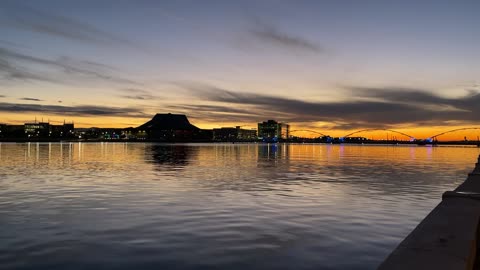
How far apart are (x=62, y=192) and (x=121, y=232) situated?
48.4 ft

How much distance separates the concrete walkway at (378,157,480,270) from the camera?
24.1 ft

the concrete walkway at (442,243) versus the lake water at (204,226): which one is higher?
the concrete walkway at (442,243)

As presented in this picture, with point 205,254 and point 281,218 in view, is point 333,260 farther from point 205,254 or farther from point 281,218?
point 281,218

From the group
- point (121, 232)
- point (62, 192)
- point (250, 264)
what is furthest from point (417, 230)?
point (62, 192)

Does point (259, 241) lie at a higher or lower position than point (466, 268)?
lower

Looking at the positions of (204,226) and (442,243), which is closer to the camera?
(442,243)

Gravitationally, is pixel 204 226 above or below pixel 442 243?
below

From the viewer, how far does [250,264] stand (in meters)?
12.3

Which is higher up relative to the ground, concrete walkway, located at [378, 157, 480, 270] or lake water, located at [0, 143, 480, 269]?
concrete walkway, located at [378, 157, 480, 270]

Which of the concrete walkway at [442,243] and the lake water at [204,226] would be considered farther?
the lake water at [204,226]

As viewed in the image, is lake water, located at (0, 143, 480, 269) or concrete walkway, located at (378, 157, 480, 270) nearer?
concrete walkway, located at (378, 157, 480, 270)

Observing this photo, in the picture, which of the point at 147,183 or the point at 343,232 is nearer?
the point at 343,232

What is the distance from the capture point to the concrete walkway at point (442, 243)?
734 cm

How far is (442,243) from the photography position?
8.83 m
